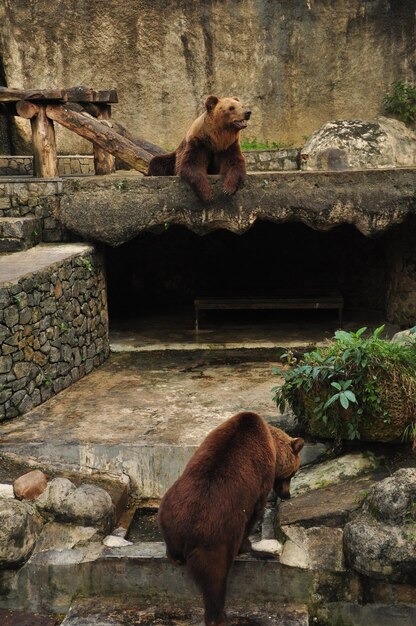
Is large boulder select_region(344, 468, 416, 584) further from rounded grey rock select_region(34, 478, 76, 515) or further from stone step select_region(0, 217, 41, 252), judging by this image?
stone step select_region(0, 217, 41, 252)

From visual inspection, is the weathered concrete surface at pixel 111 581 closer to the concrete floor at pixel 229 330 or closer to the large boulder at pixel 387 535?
the large boulder at pixel 387 535

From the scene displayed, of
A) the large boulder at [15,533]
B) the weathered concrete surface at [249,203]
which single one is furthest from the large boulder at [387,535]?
the weathered concrete surface at [249,203]

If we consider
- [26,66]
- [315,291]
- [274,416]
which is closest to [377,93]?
[315,291]

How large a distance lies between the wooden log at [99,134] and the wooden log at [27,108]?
0.56 feet

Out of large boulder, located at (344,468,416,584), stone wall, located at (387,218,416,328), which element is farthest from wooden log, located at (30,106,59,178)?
large boulder, located at (344,468,416,584)

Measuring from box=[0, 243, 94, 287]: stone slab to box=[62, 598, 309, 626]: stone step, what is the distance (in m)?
3.25

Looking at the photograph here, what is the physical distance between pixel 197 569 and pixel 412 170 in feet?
20.8

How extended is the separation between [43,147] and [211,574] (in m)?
6.73

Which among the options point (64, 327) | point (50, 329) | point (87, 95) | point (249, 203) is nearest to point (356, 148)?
point (249, 203)

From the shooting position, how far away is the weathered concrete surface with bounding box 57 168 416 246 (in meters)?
9.85

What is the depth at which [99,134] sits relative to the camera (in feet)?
34.6

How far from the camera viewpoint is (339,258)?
1332 centimetres

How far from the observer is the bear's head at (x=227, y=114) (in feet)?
30.1

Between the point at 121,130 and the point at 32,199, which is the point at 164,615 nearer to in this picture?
the point at 32,199
